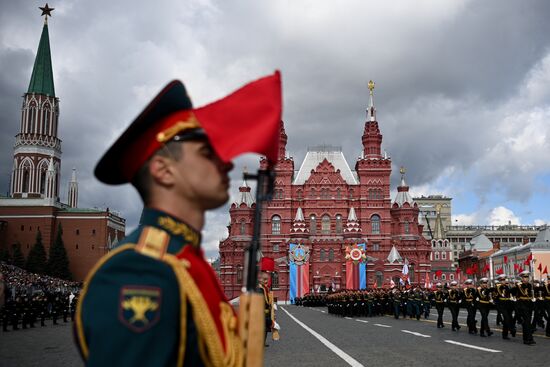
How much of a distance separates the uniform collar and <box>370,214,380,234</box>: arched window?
6589 centimetres

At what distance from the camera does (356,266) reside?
59.6 m

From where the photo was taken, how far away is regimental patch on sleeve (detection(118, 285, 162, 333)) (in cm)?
Result: 167

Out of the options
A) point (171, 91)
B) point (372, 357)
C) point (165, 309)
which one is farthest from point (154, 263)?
point (372, 357)

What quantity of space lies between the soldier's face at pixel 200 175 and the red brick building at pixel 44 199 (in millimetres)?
73189

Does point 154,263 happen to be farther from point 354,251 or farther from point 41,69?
point 41,69

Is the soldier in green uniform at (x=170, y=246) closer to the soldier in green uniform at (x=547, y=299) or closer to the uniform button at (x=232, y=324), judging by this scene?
the uniform button at (x=232, y=324)

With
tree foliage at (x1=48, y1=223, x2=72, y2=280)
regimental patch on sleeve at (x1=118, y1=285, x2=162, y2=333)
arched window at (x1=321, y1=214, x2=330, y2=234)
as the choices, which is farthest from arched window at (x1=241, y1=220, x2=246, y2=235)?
regimental patch on sleeve at (x1=118, y1=285, x2=162, y2=333)

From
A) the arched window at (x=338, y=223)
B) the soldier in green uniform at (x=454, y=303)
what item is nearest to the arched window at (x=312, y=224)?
the arched window at (x=338, y=223)

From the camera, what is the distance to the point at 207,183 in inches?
80.9

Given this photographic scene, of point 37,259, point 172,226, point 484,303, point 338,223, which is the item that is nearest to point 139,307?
point 172,226

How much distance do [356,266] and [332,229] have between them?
8.29m

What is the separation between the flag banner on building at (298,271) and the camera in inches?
2416

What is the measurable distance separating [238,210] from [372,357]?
56681mm

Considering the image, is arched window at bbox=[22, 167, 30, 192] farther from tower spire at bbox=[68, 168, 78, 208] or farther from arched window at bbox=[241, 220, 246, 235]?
arched window at bbox=[241, 220, 246, 235]
